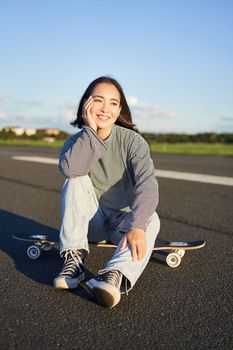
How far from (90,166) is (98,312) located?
985mm

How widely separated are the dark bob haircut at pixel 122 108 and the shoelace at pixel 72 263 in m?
1.05

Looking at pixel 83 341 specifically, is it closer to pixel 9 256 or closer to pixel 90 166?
pixel 90 166

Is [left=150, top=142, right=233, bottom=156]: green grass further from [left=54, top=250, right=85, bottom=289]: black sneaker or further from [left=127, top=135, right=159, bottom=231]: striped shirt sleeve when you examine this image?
[left=54, top=250, right=85, bottom=289]: black sneaker

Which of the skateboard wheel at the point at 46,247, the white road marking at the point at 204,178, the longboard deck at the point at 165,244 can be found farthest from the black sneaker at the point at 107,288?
the white road marking at the point at 204,178

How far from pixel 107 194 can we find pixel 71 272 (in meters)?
0.69

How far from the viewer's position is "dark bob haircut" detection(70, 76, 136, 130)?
10.0ft

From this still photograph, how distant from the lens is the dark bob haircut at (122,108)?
3055 millimetres

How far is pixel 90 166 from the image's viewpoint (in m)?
2.86

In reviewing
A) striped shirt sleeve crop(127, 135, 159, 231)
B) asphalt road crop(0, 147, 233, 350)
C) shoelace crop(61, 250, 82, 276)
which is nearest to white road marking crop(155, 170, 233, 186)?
asphalt road crop(0, 147, 233, 350)

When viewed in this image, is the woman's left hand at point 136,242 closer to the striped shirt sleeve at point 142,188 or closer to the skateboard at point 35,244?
the striped shirt sleeve at point 142,188

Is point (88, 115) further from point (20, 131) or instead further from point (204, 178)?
point (20, 131)

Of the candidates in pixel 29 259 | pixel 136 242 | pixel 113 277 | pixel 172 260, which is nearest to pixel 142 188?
pixel 136 242

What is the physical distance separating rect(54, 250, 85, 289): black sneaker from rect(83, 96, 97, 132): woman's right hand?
0.89 meters

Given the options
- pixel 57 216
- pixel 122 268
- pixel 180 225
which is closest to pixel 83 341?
pixel 122 268
